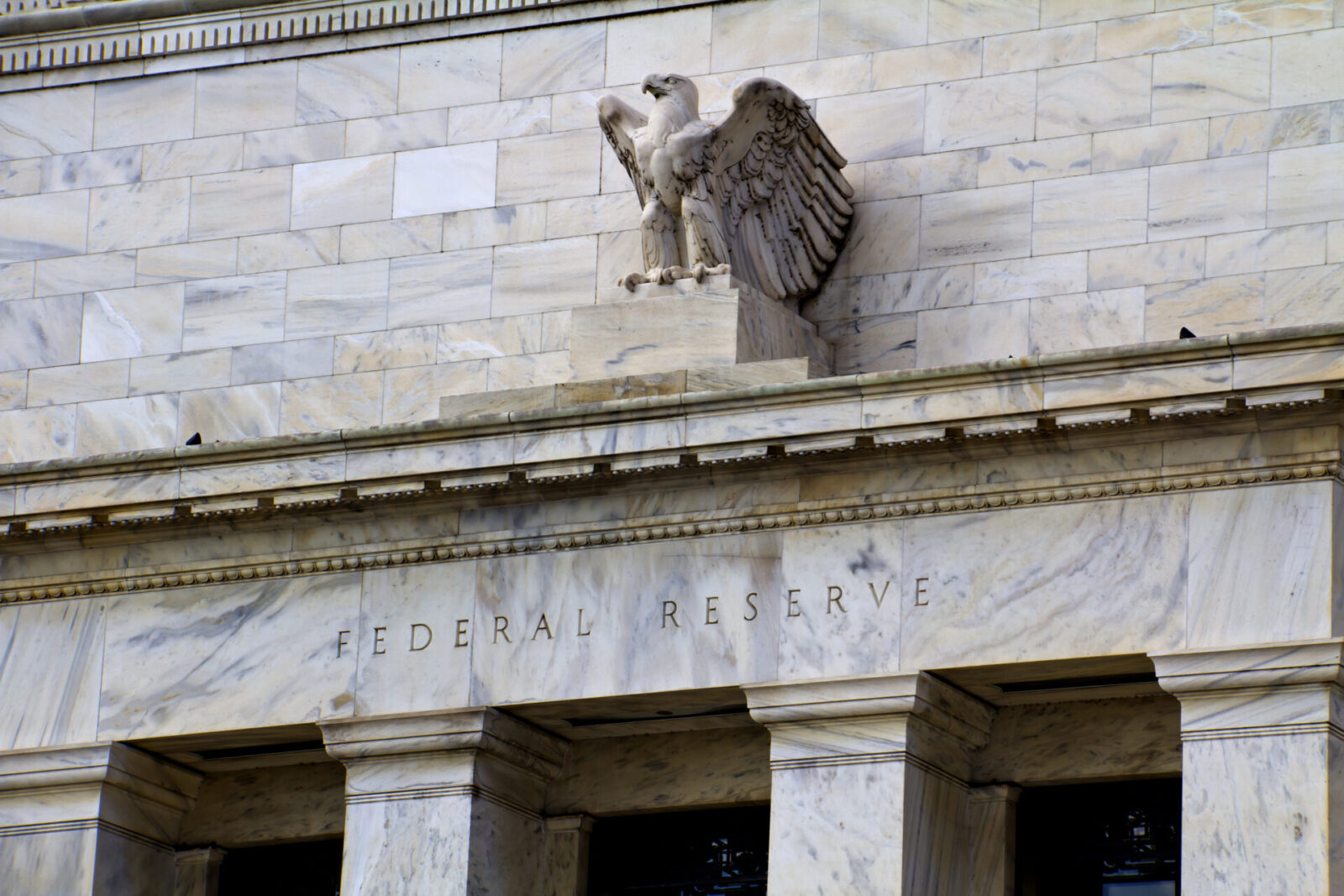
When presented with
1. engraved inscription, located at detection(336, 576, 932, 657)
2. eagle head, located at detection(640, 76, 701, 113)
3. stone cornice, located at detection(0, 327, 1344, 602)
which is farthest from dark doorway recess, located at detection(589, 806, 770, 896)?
eagle head, located at detection(640, 76, 701, 113)

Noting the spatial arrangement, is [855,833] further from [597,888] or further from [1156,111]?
[1156,111]

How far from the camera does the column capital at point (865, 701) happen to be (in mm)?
21422

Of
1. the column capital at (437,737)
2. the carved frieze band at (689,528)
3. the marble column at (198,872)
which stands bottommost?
the marble column at (198,872)

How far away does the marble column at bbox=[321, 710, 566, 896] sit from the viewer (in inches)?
887

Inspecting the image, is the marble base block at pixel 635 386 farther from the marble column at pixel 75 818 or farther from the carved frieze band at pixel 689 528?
the marble column at pixel 75 818

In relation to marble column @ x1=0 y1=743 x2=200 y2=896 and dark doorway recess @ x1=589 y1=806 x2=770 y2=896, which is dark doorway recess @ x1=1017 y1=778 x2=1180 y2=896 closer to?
dark doorway recess @ x1=589 y1=806 x2=770 y2=896

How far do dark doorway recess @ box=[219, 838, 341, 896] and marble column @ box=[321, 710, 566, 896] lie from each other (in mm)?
1542

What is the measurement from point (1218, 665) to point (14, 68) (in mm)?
12374

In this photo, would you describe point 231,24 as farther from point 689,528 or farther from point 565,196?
point 689,528

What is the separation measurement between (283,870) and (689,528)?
481 centimetres

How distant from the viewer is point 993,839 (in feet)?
73.2

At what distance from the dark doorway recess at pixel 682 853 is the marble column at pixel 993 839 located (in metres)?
1.67

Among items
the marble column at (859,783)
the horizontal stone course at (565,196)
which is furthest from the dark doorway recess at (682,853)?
the horizontal stone course at (565,196)

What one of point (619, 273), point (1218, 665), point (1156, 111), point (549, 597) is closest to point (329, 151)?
point (619, 273)
